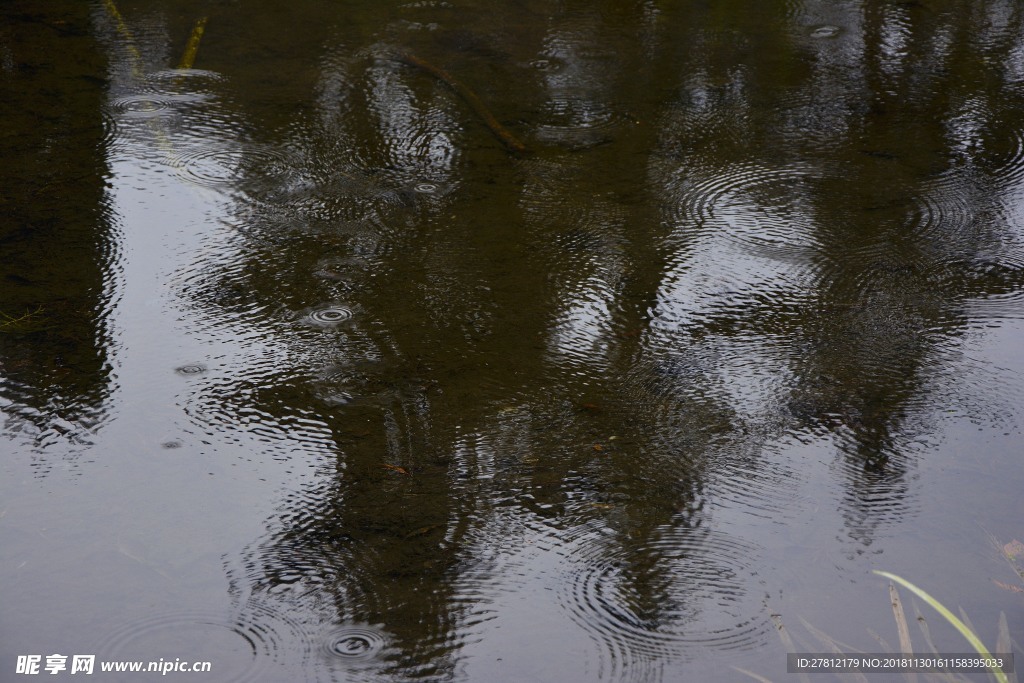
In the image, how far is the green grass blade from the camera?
6.03ft

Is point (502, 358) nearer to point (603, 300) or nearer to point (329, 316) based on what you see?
point (603, 300)

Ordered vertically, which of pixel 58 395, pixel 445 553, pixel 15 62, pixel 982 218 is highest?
pixel 15 62

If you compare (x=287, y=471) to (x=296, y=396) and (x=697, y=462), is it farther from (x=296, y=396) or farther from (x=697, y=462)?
(x=697, y=462)

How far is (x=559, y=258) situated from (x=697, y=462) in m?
1.09

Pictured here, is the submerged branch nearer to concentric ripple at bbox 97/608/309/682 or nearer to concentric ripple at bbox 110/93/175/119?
concentric ripple at bbox 110/93/175/119

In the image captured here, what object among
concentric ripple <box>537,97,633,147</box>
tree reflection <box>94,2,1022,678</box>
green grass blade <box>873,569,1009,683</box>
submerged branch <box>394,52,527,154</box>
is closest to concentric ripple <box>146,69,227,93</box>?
tree reflection <box>94,2,1022,678</box>

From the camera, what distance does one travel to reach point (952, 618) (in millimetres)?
1929

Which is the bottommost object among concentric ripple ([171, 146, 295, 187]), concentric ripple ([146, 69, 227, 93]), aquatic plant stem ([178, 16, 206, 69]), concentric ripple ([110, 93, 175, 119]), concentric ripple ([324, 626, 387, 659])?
concentric ripple ([324, 626, 387, 659])

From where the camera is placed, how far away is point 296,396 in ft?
8.50

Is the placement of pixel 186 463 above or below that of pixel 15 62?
below

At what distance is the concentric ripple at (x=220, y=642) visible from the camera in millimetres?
1869

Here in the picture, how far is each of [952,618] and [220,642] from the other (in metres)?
1.51

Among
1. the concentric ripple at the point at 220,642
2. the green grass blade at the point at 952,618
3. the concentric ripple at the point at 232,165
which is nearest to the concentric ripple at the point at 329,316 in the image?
the concentric ripple at the point at 232,165

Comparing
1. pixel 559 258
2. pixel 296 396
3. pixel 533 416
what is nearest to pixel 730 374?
pixel 533 416
